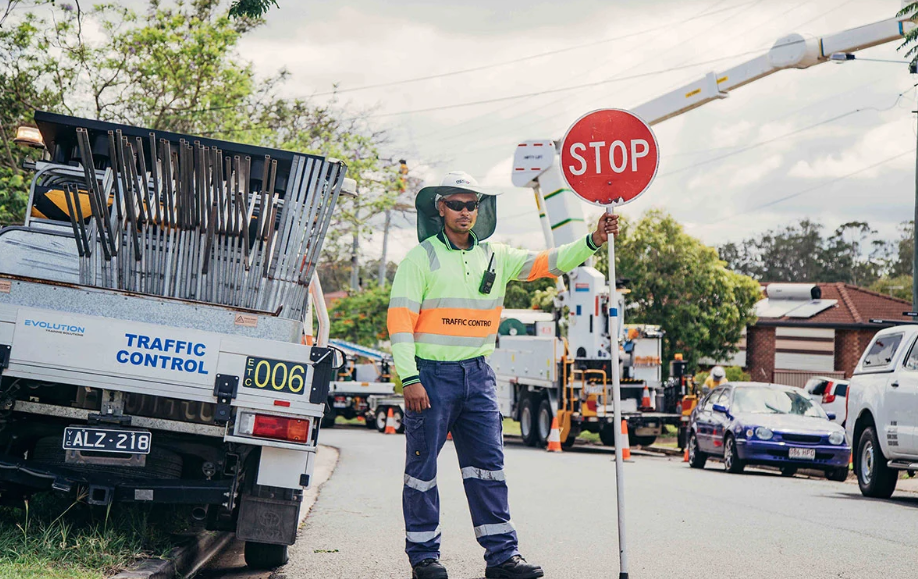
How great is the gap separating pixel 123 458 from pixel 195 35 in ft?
57.2

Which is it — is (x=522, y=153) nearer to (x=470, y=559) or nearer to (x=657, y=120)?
(x=657, y=120)

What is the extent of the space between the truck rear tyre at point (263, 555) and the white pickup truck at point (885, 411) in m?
7.10

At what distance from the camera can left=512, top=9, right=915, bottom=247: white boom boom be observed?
18.8 metres

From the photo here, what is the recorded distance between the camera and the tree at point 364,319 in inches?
1551

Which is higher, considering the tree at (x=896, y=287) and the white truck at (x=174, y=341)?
the tree at (x=896, y=287)

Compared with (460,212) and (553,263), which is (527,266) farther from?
(460,212)

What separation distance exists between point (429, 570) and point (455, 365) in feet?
3.64

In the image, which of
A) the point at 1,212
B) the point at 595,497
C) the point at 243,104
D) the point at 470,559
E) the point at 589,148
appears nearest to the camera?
the point at 589,148

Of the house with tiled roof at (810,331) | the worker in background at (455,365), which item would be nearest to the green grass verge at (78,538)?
the worker in background at (455,365)

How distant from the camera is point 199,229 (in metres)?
7.05

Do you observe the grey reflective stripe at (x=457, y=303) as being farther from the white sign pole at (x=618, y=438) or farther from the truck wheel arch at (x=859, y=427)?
the truck wheel arch at (x=859, y=427)

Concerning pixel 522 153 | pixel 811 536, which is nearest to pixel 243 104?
pixel 522 153

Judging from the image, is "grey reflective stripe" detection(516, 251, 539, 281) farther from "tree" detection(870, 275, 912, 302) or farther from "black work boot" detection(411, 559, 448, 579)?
"tree" detection(870, 275, 912, 302)

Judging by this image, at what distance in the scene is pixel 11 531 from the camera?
6.36 meters
